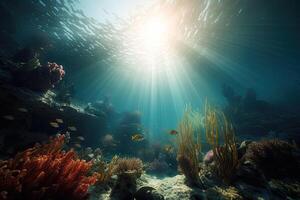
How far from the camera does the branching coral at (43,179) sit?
3062 mm

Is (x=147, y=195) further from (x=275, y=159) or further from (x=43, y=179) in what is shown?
(x=275, y=159)

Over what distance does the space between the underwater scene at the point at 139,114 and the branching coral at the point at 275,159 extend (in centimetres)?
3

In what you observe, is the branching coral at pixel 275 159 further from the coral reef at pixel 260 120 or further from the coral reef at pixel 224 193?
the coral reef at pixel 260 120

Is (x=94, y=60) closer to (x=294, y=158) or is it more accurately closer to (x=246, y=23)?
(x=246, y=23)

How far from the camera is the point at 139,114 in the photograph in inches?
910

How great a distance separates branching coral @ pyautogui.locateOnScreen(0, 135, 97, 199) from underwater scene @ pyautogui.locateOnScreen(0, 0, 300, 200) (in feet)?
0.06

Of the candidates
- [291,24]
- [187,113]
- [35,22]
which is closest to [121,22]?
[35,22]

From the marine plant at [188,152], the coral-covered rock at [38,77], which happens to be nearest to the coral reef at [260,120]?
the marine plant at [188,152]

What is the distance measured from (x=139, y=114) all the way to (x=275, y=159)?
17.8 metres

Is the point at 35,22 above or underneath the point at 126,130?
above

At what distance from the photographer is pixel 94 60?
24781mm

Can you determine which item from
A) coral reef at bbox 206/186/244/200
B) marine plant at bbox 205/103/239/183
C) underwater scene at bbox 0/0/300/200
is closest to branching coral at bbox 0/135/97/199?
underwater scene at bbox 0/0/300/200

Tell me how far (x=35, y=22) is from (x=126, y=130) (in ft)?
44.7

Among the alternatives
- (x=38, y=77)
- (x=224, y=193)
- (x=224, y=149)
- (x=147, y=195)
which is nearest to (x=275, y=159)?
(x=224, y=149)
